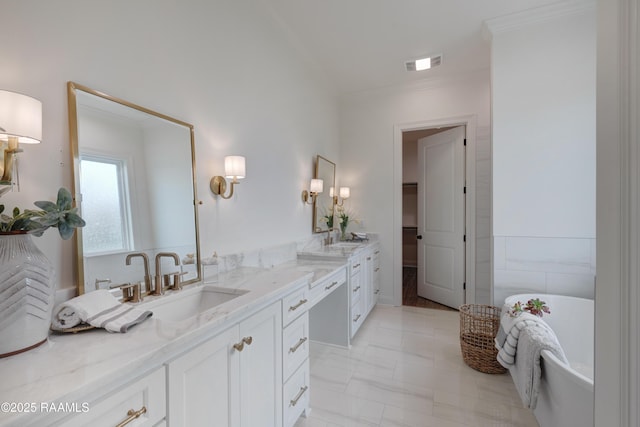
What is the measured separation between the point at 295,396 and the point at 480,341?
5.42 feet

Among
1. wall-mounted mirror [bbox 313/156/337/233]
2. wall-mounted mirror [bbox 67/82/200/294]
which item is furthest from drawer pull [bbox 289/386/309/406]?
wall-mounted mirror [bbox 313/156/337/233]

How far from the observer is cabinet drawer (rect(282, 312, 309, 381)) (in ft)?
4.84

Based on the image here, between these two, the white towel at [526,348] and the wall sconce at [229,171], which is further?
the wall sconce at [229,171]

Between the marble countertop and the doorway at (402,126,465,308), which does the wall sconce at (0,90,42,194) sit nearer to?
the marble countertop

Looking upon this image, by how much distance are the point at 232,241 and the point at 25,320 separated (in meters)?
1.23

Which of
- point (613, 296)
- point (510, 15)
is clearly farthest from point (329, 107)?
point (613, 296)

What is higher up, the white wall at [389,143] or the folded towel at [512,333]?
the white wall at [389,143]

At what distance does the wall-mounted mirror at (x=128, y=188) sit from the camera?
1.14m

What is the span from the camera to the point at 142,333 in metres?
0.85

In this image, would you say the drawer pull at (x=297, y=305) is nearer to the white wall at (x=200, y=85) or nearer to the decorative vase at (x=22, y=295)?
the white wall at (x=200, y=85)

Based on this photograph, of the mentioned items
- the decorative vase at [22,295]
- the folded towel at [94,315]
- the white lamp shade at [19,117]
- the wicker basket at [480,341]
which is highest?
the white lamp shade at [19,117]

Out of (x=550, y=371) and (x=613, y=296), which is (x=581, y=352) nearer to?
(x=550, y=371)

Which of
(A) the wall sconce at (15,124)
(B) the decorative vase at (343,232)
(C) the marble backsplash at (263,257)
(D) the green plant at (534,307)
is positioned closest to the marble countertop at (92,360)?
(A) the wall sconce at (15,124)

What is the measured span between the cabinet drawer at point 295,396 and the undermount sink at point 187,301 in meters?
0.59
